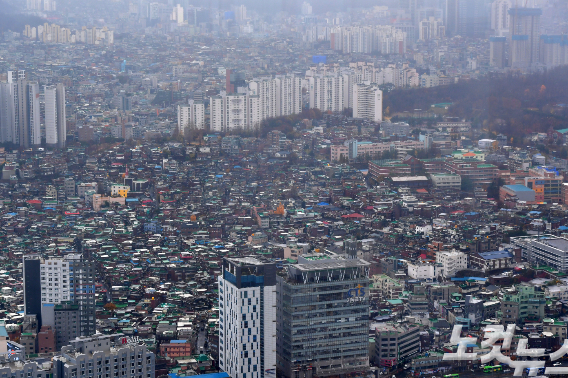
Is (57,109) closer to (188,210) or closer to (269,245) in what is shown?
(188,210)

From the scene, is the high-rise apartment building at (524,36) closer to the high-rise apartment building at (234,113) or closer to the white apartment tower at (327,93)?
the white apartment tower at (327,93)

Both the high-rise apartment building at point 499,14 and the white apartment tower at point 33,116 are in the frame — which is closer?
the white apartment tower at point 33,116

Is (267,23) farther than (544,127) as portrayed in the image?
Yes

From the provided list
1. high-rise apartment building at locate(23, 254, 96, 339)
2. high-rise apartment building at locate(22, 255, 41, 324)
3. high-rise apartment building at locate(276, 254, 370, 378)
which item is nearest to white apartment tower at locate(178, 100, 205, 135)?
high-rise apartment building at locate(22, 255, 41, 324)

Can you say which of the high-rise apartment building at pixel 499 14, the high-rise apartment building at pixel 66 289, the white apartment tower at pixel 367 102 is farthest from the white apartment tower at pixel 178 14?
the high-rise apartment building at pixel 66 289

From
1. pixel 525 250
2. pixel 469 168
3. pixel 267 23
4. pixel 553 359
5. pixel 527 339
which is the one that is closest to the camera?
pixel 553 359

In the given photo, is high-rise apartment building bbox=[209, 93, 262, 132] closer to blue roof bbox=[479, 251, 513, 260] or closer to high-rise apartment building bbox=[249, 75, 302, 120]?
high-rise apartment building bbox=[249, 75, 302, 120]

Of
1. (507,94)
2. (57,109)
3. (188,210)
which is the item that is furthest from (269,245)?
(507,94)
